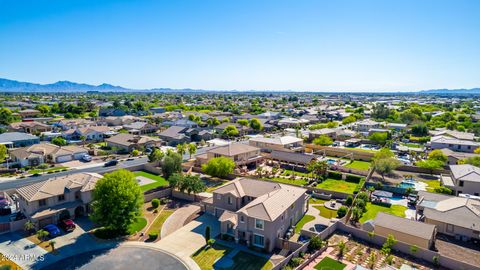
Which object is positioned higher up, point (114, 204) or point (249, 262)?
point (114, 204)

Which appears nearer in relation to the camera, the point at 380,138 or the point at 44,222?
the point at 44,222

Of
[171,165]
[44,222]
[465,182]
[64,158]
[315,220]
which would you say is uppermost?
[171,165]

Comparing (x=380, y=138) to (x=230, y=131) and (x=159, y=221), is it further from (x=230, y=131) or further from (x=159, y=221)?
(x=159, y=221)

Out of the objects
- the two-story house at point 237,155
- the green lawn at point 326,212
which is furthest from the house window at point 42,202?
the green lawn at point 326,212

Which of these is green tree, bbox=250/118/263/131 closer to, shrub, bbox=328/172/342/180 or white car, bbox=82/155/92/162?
shrub, bbox=328/172/342/180

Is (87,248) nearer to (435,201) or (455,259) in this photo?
(455,259)

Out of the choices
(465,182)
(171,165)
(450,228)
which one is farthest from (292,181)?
(465,182)

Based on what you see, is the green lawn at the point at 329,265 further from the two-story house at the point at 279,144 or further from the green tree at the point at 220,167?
the two-story house at the point at 279,144
